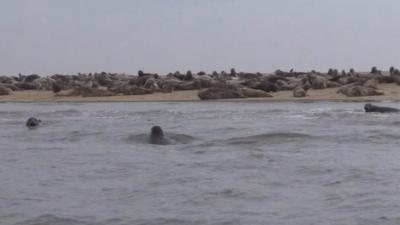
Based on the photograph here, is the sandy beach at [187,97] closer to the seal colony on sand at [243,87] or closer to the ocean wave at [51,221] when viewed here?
the seal colony on sand at [243,87]

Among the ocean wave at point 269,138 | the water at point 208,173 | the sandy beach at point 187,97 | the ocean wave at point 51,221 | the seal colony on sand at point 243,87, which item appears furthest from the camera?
the seal colony on sand at point 243,87

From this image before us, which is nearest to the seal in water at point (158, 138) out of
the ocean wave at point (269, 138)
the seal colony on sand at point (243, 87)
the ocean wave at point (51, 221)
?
the ocean wave at point (269, 138)

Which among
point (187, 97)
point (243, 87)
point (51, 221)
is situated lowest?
point (51, 221)

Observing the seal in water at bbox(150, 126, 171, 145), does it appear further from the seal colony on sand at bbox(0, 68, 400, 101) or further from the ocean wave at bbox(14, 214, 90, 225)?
the seal colony on sand at bbox(0, 68, 400, 101)

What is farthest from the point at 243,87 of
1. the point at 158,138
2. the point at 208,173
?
the point at 208,173

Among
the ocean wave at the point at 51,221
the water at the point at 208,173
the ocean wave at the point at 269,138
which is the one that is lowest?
the ocean wave at the point at 51,221

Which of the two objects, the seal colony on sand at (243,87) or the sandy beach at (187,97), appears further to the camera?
the seal colony on sand at (243,87)

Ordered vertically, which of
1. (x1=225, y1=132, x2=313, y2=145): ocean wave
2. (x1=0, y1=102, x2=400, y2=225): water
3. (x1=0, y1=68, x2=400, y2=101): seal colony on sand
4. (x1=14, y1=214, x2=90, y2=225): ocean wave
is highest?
(x1=0, y1=68, x2=400, y2=101): seal colony on sand

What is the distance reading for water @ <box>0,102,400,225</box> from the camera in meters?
7.83

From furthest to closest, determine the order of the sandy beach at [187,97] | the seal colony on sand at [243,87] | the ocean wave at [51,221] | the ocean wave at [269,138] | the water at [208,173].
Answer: the seal colony on sand at [243,87], the sandy beach at [187,97], the ocean wave at [269,138], the water at [208,173], the ocean wave at [51,221]

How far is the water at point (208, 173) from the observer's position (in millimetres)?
7828

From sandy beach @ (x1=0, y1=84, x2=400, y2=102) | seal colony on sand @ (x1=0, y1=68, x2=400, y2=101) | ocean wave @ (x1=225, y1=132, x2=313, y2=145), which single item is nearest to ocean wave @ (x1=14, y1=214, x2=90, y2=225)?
ocean wave @ (x1=225, y1=132, x2=313, y2=145)

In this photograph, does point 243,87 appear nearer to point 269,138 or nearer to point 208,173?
point 269,138

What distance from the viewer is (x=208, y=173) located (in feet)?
33.6
